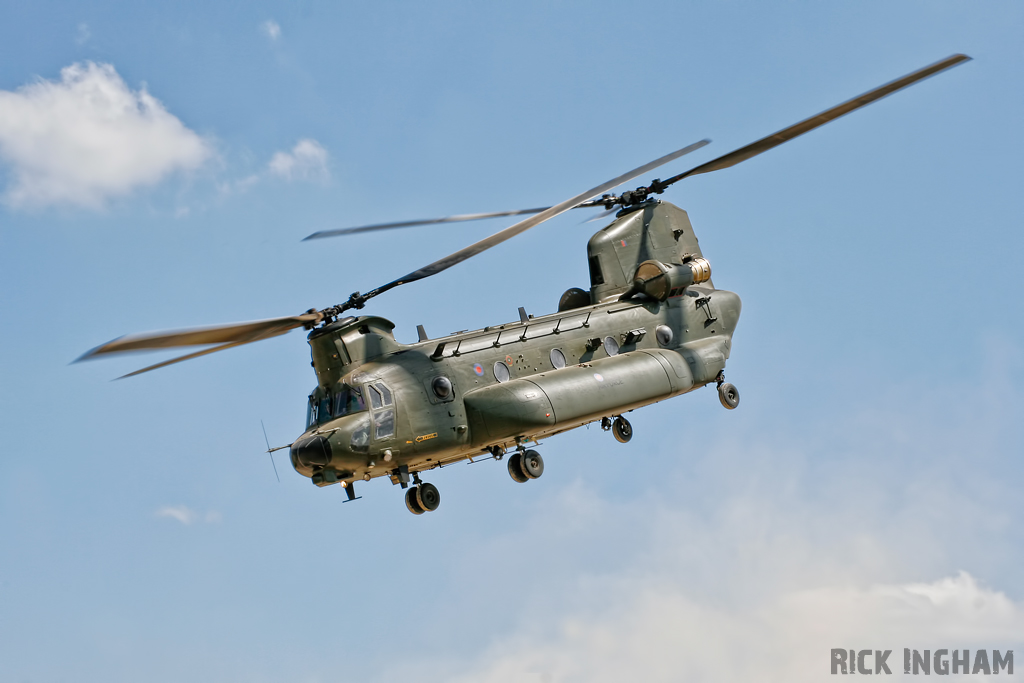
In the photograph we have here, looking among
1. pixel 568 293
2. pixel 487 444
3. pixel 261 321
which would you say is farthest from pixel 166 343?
pixel 568 293

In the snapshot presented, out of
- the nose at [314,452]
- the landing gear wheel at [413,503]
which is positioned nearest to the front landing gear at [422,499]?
the landing gear wheel at [413,503]

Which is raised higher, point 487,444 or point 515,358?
point 515,358

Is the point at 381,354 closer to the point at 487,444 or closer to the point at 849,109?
the point at 487,444

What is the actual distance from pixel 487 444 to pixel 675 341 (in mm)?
7275

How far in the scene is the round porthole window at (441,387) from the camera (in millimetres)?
23609

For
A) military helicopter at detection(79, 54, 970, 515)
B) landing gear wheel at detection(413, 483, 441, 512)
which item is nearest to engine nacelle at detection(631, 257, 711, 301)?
military helicopter at detection(79, 54, 970, 515)

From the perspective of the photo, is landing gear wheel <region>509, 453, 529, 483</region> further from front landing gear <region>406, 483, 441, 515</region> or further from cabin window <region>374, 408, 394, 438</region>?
cabin window <region>374, 408, 394, 438</region>

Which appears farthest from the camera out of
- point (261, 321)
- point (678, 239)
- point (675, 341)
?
point (678, 239)

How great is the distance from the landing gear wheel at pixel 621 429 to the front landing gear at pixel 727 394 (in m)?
3.39

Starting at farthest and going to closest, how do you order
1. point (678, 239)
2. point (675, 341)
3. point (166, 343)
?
point (678, 239) < point (675, 341) < point (166, 343)

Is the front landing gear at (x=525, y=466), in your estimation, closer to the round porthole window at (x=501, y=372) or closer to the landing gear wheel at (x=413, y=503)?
the round porthole window at (x=501, y=372)

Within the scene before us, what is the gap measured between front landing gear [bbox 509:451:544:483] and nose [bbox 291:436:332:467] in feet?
15.0

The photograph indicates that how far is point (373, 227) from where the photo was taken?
943 inches

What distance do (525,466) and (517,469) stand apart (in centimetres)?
23
